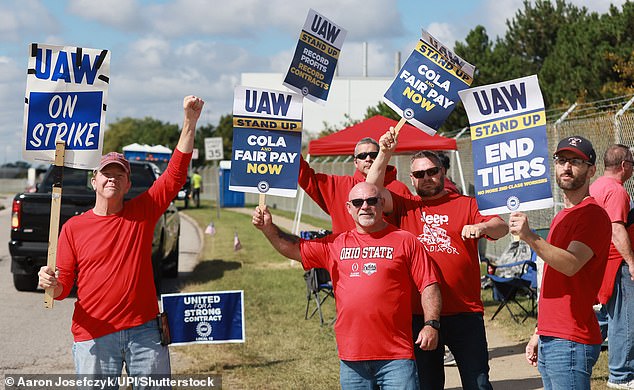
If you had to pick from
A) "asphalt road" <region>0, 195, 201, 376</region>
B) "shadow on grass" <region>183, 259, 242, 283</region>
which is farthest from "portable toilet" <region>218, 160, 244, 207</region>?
"asphalt road" <region>0, 195, 201, 376</region>

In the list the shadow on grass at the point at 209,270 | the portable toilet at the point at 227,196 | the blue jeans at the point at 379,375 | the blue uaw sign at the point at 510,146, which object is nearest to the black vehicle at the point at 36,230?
the shadow on grass at the point at 209,270

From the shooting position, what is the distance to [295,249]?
5.30 meters

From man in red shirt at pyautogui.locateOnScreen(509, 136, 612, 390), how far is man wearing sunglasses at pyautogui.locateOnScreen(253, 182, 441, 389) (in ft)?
2.02

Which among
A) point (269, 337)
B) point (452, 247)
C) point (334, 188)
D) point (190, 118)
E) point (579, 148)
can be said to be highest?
point (190, 118)

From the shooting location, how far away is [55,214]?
16.9 ft

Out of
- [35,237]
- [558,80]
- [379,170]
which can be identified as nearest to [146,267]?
[379,170]

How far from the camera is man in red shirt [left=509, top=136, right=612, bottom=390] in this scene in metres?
4.62

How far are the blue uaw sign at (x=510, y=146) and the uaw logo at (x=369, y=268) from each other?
2.36ft

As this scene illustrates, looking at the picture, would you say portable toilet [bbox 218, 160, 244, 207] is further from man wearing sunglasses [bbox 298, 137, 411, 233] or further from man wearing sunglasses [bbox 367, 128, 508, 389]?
man wearing sunglasses [bbox 367, 128, 508, 389]

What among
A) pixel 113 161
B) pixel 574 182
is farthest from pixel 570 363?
pixel 113 161

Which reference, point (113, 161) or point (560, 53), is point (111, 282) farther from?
point (560, 53)

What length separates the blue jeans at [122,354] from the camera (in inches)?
194

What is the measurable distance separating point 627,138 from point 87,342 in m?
7.67

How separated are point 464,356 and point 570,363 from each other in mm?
1030
